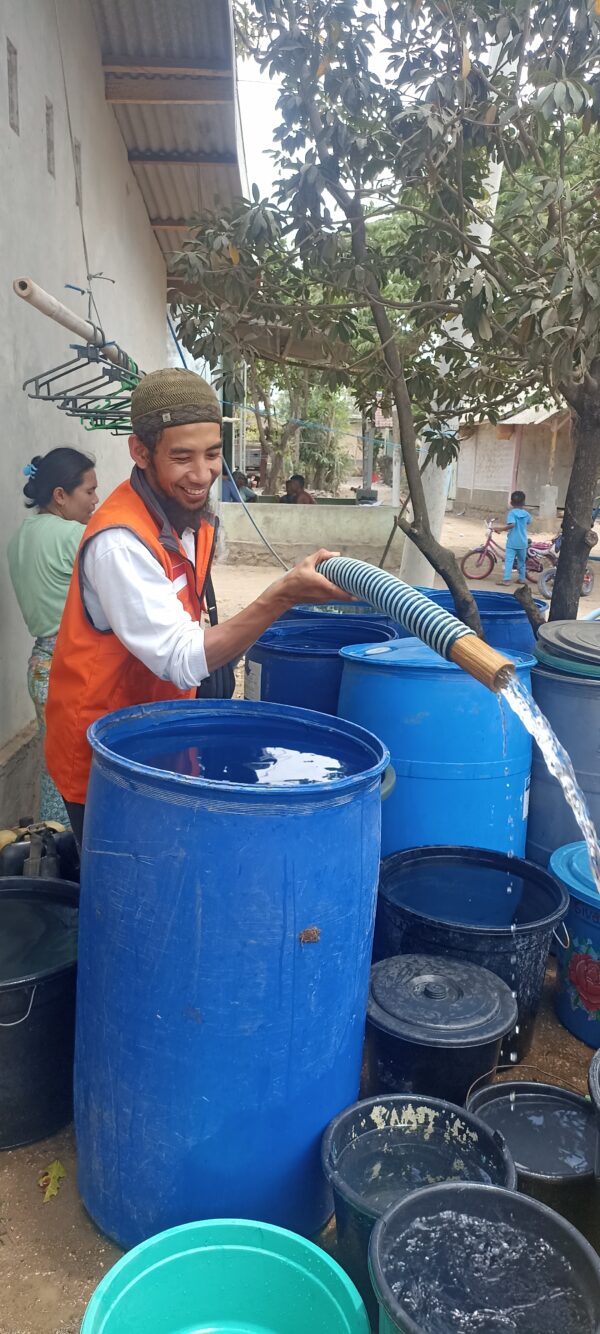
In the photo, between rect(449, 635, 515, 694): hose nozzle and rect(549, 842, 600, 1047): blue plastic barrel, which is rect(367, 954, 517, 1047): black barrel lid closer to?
rect(549, 842, 600, 1047): blue plastic barrel

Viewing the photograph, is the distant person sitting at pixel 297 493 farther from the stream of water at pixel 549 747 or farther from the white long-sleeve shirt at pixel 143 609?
the white long-sleeve shirt at pixel 143 609

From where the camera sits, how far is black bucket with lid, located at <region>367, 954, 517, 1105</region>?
2018mm

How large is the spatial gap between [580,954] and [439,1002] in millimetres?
747

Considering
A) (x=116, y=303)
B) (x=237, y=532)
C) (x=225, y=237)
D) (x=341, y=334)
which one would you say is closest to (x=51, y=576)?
(x=225, y=237)

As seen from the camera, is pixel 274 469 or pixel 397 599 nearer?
pixel 397 599

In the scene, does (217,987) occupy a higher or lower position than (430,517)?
lower

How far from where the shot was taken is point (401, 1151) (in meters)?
1.86

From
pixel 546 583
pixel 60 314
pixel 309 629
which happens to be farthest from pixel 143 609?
pixel 546 583

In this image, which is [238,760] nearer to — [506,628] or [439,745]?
[439,745]

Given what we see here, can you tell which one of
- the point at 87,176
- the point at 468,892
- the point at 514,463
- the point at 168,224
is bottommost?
the point at 468,892

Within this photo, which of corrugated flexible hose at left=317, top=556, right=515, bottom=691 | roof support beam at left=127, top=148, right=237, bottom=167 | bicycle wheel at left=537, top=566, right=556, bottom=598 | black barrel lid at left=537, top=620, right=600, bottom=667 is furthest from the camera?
bicycle wheel at left=537, top=566, right=556, bottom=598

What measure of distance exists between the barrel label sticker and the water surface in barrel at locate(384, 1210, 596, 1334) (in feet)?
6.62

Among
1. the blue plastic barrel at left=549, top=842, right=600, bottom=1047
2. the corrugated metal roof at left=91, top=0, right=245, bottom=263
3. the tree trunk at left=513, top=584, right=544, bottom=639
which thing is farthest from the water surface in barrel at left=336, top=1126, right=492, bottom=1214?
the corrugated metal roof at left=91, top=0, right=245, bottom=263

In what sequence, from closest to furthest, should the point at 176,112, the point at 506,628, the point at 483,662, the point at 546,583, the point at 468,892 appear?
the point at 483,662 → the point at 468,892 → the point at 506,628 → the point at 176,112 → the point at 546,583
